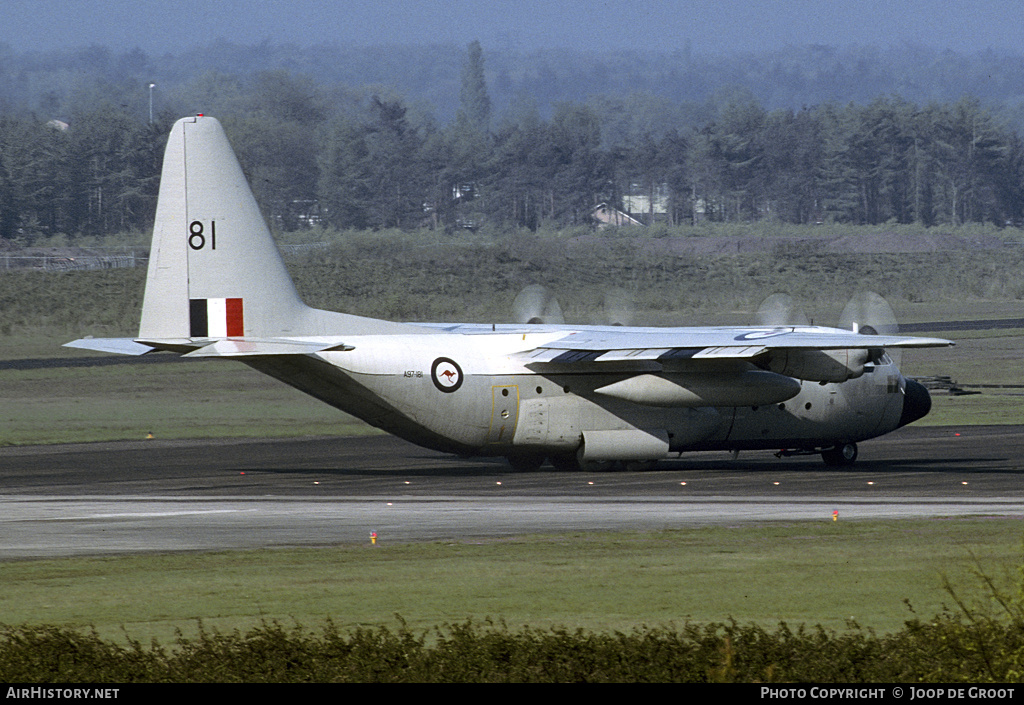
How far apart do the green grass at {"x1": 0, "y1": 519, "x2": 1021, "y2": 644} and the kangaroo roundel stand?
10.8m

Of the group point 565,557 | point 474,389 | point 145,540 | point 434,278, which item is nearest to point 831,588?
point 565,557

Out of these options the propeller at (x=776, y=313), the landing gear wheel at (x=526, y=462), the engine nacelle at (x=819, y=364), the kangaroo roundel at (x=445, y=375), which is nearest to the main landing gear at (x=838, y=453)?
the propeller at (x=776, y=313)

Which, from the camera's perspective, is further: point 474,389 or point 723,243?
point 723,243

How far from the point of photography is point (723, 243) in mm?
146625

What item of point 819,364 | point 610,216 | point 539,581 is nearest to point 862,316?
point 819,364

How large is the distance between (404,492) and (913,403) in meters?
15.1

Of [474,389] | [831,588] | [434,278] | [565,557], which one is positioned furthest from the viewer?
[434,278]

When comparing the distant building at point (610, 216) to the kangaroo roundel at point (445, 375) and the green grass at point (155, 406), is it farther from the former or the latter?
the kangaroo roundel at point (445, 375)

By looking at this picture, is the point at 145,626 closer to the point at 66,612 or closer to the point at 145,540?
the point at 66,612

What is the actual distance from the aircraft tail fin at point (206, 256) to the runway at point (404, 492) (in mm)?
3501

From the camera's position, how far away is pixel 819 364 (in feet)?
118

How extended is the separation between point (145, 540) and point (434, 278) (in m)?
90.4

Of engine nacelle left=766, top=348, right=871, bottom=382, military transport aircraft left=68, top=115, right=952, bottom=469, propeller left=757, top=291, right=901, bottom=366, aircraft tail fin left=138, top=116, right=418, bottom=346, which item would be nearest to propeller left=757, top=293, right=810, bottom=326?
propeller left=757, top=291, right=901, bottom=366

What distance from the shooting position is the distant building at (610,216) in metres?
182
